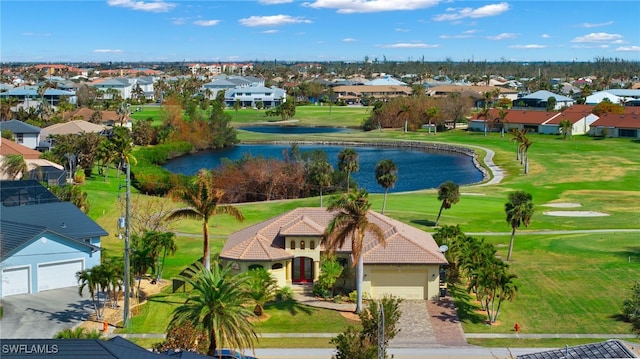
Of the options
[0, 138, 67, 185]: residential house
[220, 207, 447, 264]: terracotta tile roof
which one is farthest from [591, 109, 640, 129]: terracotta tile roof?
[220, 207, 447, 264]: terracotta tile roof

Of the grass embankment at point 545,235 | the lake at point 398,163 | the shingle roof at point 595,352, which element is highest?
the shingle roof at point 595,352

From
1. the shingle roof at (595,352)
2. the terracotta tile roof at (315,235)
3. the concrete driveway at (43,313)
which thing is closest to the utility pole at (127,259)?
the concrete driveway at (43,313)

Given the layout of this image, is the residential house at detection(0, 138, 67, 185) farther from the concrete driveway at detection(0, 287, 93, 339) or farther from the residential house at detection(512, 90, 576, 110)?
the residential house at detection(512, 90, 576, 110)

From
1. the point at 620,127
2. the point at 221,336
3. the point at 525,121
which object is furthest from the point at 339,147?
the point at 221,336

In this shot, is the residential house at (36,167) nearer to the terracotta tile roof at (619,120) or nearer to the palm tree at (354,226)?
the palm tree at (354,226)

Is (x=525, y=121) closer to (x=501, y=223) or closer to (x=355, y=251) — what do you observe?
(x=501, y=223)

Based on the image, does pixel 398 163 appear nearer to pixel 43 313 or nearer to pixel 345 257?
pixel 345 257
